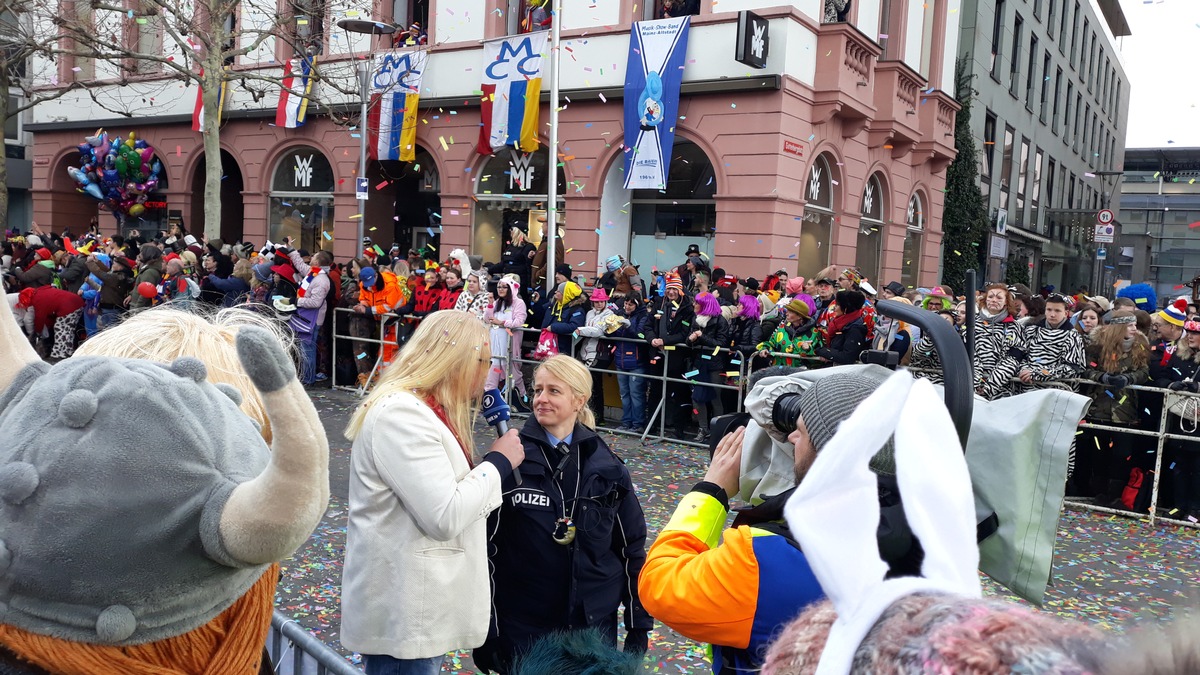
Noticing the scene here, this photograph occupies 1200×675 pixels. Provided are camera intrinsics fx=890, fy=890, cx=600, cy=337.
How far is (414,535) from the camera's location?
112 inches

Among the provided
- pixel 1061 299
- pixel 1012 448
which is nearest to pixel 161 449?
pixel 1012 448

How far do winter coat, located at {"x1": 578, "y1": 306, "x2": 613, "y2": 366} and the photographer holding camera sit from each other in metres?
8.23

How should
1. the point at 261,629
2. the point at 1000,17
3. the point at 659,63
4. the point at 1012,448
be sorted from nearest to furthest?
the point at 1012,448 < the point at 261,629 < the point at 659,63 < the point at 1000,17

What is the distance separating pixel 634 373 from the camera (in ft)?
32.5

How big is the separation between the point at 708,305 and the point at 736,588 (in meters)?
8.08

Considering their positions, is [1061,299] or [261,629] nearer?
[261,629]

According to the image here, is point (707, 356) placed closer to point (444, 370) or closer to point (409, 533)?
point (444, 370)

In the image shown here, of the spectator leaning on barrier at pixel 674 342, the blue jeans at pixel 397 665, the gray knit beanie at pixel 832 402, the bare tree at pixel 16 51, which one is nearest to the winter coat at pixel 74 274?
the bare tree at pixel 16 51

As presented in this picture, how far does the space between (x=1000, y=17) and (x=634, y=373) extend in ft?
73.3

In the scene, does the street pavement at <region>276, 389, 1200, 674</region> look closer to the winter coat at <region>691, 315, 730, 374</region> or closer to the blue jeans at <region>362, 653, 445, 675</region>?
the blue jeans at <region>362, 653, 445, 675</region>

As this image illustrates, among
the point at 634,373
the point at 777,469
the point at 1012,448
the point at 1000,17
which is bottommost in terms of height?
the point at 634,373

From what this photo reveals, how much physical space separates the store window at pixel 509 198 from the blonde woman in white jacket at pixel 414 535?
48.8 feet

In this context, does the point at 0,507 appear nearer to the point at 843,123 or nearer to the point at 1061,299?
the point at 1061,299

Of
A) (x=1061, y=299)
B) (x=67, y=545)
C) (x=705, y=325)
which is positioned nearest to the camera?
(x=67, y=545)
